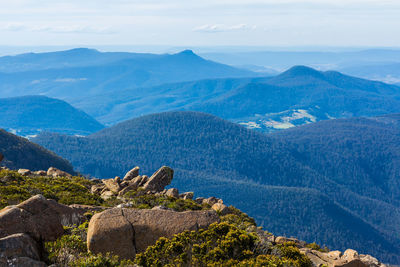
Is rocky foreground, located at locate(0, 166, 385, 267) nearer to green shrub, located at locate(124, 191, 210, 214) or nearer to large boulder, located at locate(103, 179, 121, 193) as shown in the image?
green shrub, located at locate(124, 191, 210, 214)

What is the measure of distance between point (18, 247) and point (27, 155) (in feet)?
340

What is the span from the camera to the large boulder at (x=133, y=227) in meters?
16.6

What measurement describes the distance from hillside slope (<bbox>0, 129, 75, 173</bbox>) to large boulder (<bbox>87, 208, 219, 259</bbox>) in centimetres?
9378

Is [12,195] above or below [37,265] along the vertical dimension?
below

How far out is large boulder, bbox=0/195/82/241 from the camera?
15.5m

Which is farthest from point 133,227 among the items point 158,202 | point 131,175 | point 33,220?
point 131,175

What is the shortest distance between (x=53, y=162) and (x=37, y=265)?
103230mm

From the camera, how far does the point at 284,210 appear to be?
635 feet

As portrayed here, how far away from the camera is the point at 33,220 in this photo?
1630 cm

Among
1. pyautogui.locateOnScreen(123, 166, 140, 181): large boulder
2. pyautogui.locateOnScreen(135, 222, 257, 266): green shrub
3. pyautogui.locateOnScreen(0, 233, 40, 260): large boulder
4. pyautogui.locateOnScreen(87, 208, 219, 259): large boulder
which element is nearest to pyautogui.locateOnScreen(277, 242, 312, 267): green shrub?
pyautogui.locateOnScreen(135, 222, 257, 266): green shrub

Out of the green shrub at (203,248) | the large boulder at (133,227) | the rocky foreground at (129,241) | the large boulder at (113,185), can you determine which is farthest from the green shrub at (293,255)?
the large boulder at (113,185)

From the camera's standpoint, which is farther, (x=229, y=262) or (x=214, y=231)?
(x=214, y=231)

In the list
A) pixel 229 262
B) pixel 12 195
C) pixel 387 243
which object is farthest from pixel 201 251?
pixel 387 243

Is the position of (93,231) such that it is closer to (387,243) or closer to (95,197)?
(95,197)
